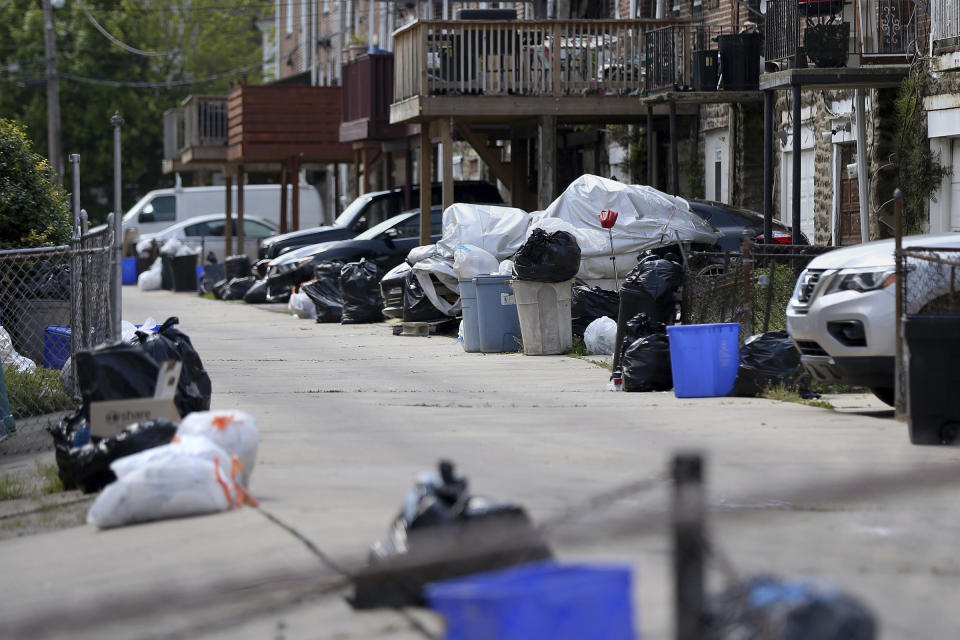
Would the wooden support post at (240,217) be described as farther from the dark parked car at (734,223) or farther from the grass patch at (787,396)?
the grass patch at (787,396)

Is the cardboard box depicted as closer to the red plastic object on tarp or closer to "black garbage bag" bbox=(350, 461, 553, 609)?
"black garbage bag" bbox=(350, 461, 553, 609)

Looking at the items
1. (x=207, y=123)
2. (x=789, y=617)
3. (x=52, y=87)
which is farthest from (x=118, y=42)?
(x=789, y=617)

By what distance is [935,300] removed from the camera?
29.2 ft

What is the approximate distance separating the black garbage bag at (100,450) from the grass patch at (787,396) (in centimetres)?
503

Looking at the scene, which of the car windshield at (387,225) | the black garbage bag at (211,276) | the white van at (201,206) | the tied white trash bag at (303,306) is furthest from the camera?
the white van at (201,206)

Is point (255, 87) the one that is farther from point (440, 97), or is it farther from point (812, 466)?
point (812, 466)

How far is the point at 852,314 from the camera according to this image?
9.06 m

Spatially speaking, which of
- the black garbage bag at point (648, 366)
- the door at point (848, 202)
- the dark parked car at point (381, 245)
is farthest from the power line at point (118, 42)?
the black garbage bag at point (648, 366)

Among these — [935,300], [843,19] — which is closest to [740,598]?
[935,300]

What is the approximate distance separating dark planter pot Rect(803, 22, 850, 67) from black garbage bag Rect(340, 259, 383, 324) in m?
7.09

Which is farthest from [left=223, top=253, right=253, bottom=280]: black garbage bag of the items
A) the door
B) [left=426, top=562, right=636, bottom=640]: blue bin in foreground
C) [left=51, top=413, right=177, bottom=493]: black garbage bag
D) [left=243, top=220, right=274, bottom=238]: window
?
[left=426, top=562, right=636, bottom=640]: blue bin in foreground

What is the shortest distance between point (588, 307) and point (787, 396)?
5.04 meters

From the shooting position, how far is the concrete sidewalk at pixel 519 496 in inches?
186

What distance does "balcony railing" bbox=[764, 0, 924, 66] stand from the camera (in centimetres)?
1647
